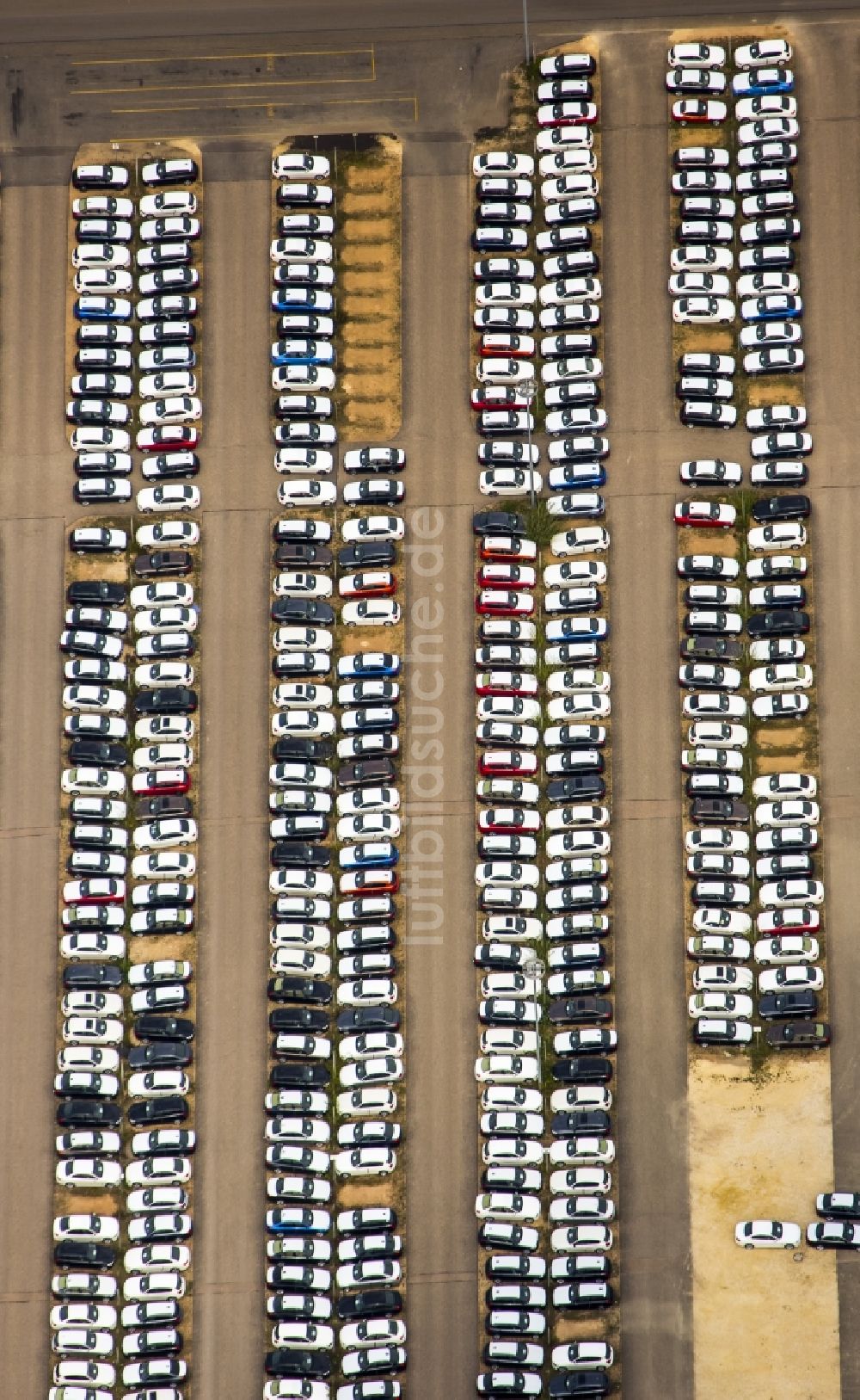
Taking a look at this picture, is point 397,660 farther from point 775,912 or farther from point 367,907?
point 775,912

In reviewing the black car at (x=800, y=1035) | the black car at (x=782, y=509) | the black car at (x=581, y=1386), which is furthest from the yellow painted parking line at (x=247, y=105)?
the black car at (x=581, y=1386)

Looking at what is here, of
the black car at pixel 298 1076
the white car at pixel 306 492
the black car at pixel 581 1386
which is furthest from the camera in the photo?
the white car at pixel 306 492

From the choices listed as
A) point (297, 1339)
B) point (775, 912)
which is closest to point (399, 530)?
point (775, 912)

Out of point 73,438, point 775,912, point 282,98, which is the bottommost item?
point 775,912

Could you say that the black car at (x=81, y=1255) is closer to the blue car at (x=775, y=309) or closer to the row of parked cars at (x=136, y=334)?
the row of parked cars at (x=136, y=334)

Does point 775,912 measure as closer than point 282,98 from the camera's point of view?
Yes

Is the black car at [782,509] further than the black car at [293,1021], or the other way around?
the black car at [782,509]
